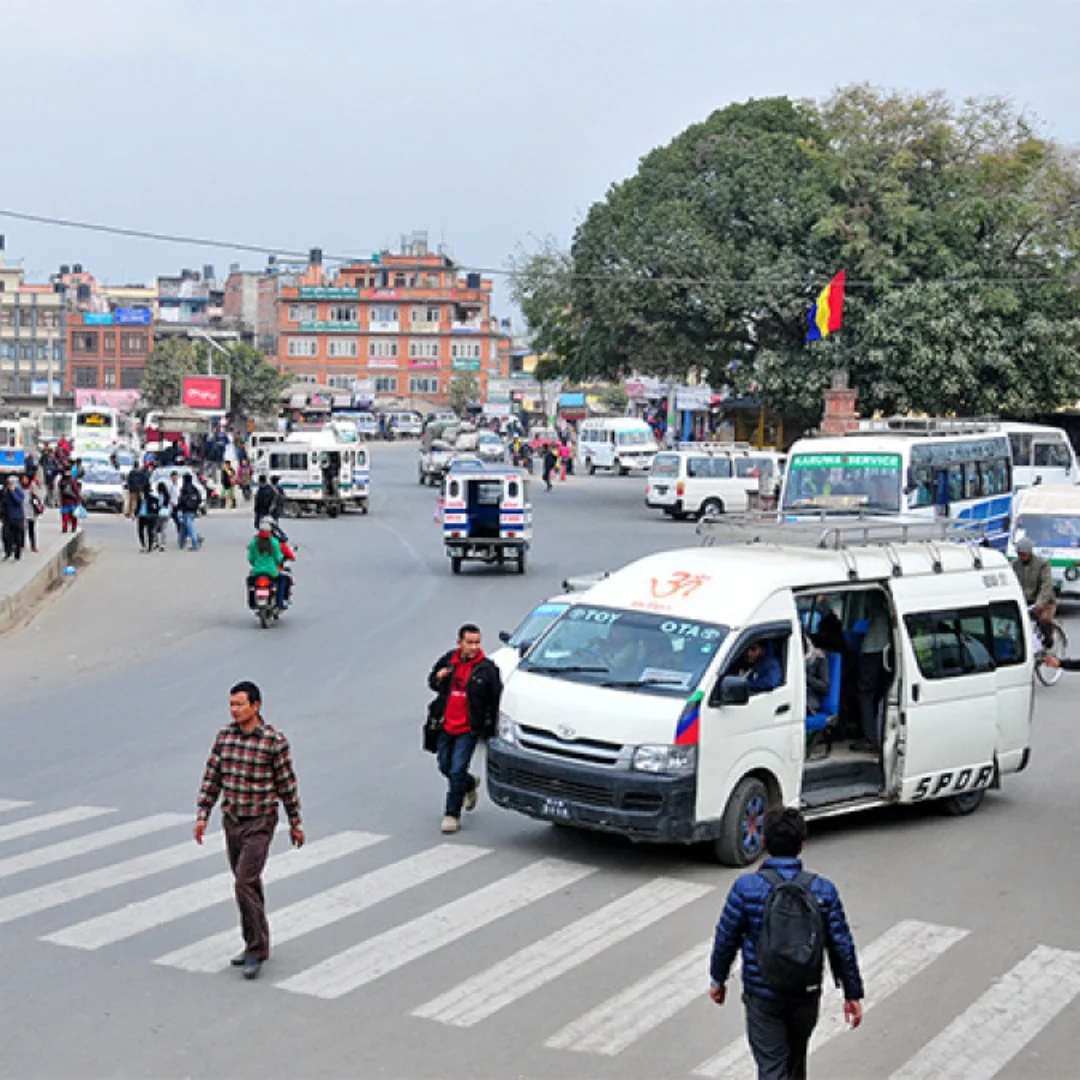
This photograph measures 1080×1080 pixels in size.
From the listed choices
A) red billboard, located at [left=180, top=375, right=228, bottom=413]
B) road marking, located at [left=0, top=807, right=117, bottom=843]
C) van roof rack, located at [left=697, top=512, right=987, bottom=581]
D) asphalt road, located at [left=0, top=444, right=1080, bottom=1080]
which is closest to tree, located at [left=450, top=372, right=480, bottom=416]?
red billboard, located at [left=180, top=375, right=228, bottom=413]

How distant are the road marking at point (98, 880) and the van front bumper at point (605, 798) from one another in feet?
7.15

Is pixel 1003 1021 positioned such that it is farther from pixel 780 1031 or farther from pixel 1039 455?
pixel 1039 455

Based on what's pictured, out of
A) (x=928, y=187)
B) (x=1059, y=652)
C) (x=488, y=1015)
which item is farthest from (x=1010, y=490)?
(x=488, y=1015)

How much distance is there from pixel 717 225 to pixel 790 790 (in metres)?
42.7

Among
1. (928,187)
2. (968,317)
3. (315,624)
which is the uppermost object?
(928,187)

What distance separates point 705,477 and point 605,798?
122 feet

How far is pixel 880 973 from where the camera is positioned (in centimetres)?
894

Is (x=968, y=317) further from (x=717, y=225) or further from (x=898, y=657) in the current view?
(x=898, y=657)

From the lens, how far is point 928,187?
51.2 m

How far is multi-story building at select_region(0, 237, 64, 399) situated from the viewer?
129 metres

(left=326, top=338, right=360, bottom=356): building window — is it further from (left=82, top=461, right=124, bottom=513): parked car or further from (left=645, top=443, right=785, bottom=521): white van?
(left=645, top=443, right=785, bottom=521): white van

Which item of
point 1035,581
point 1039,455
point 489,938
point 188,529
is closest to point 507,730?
point 489,938

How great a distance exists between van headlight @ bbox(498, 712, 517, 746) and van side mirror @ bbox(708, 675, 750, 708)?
144 cm

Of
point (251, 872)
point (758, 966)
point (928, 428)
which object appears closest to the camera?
point (758, 966)
